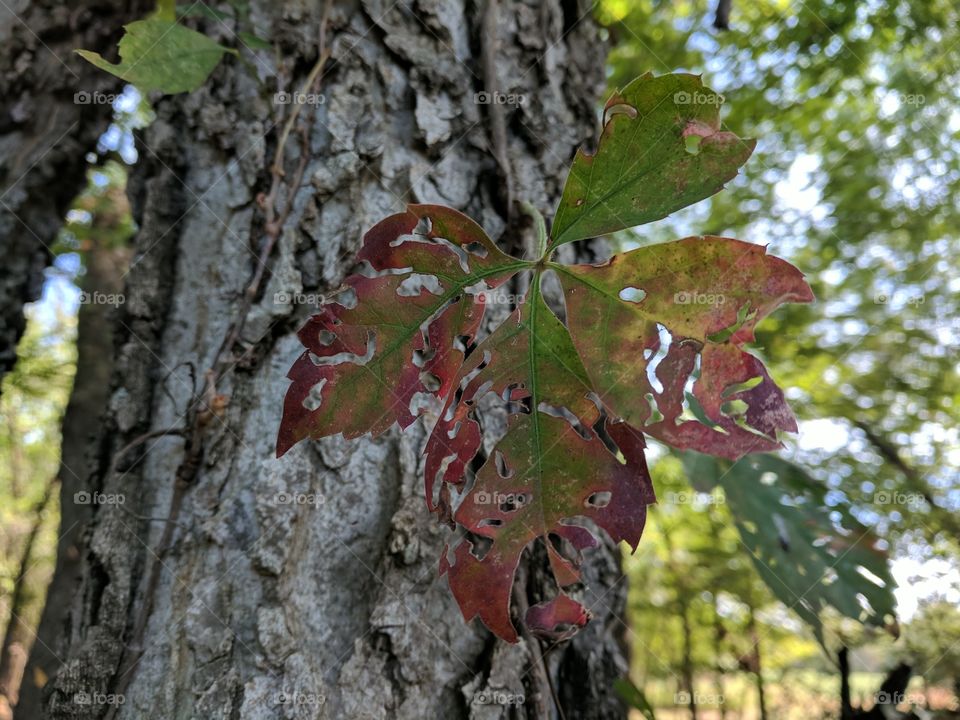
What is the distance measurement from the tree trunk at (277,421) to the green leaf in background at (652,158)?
0.37 meters

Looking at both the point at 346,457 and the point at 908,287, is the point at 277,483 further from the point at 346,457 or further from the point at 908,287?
the point at 908,287

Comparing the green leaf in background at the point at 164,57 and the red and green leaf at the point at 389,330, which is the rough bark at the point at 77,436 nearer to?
the green leaf in background at the point at 164,57

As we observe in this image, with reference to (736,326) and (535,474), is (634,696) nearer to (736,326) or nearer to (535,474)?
(535,474)

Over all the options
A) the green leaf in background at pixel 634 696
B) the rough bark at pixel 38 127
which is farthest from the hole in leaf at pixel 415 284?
the rough bark at pixel 38 127

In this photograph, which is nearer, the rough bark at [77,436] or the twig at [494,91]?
the twig at [494,91]

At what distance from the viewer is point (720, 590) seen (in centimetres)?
270

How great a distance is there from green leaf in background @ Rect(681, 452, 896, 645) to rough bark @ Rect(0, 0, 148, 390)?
1.72m

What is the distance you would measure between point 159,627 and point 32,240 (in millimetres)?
1283

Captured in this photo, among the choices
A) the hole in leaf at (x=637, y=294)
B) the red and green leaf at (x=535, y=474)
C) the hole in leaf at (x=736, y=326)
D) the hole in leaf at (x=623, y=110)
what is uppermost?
the hole in leaf at (x=623, y=110)

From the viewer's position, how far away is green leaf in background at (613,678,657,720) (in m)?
0.91

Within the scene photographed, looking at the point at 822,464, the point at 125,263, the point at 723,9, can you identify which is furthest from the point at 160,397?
the point at 125,263

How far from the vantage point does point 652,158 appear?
69 cm

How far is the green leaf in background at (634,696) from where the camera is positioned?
0.91 meters

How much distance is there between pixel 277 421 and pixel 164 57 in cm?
64
